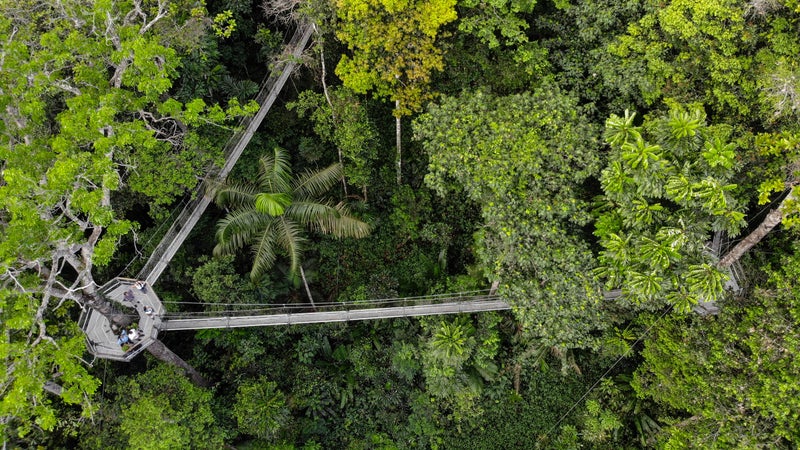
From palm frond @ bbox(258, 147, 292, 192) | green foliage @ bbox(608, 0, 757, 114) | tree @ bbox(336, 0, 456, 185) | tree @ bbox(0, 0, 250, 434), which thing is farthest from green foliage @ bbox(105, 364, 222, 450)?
green foliage @ bbox(608, 0, 757, 114)


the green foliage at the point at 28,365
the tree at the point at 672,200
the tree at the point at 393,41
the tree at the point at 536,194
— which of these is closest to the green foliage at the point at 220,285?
the green foliage at the point at 28,365

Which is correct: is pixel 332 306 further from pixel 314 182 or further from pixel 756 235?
pixel 756 235

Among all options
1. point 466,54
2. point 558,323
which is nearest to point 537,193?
point 558,323

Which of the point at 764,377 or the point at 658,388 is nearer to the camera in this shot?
the point at 764,377

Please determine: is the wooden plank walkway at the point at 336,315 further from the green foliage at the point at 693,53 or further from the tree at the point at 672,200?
the green foliage at the point at 693,53

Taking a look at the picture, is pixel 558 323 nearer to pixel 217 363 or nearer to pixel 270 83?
pixel 217 363

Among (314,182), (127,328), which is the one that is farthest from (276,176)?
(127,328)
